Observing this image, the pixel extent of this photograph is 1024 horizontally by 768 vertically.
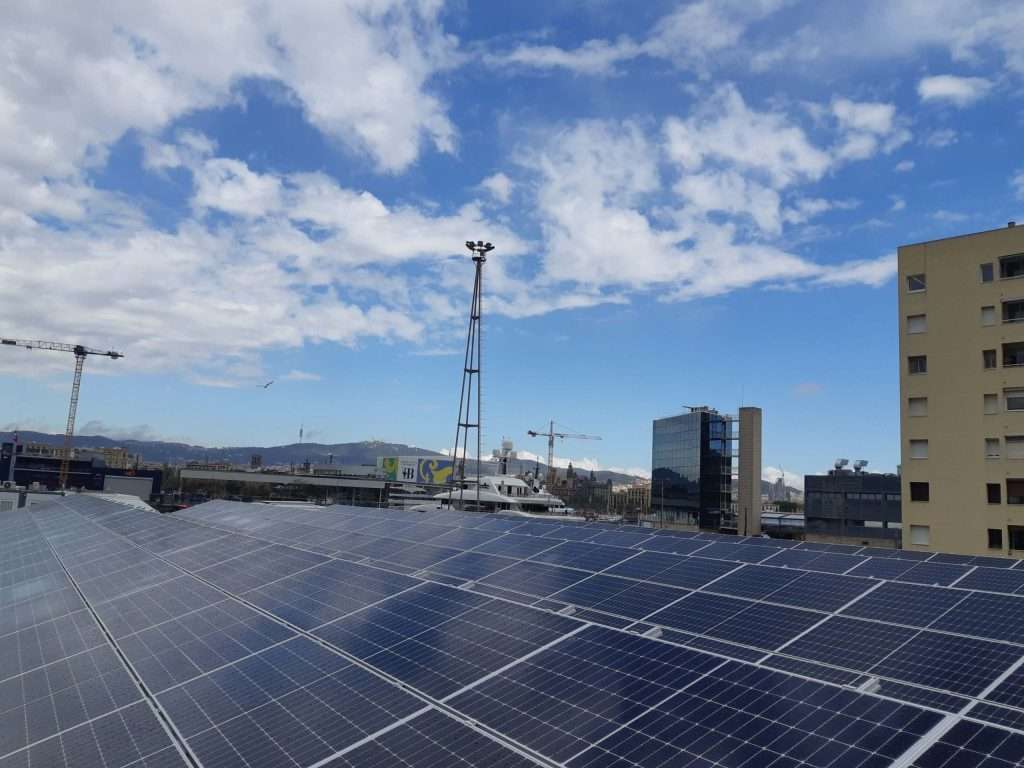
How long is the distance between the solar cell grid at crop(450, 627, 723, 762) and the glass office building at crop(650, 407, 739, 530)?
10269 cm

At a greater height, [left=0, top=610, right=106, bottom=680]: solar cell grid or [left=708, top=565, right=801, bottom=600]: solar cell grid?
[left=708, top=565, right=801, bottom=600]: solar cell grid

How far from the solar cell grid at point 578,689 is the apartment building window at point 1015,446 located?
3989 centimetres

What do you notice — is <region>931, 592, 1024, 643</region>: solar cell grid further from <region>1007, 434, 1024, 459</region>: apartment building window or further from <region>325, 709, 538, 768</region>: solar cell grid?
<region>1007, 434, 1024, 459</region>: apartment building window

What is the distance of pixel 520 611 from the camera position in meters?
13.9

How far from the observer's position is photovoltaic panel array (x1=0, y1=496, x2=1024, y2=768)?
27.1ft

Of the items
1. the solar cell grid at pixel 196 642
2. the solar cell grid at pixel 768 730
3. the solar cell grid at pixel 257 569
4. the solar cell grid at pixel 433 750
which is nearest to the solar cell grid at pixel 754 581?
the solar cell grid at pixel 768 730

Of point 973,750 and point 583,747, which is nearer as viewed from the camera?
point 973,750

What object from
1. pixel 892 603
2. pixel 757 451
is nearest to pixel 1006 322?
pixel 892 603

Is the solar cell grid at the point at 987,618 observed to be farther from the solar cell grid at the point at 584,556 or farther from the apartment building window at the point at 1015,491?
the apartment building window at the point at 1015,491

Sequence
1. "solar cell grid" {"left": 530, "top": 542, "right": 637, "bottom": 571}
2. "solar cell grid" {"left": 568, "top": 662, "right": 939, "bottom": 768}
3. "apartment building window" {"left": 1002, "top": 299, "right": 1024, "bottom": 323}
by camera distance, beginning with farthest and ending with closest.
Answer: "apartment building window" {"left": 1002, "top": 299, "right": 1024, "bottom": 323} < "solar cell grid" {"left": 530, "top": 542, "right": 637, "bottom": 571} < "solar cell grid" {"left": 568, "top": 662, "right": 939, "bottom": 768}

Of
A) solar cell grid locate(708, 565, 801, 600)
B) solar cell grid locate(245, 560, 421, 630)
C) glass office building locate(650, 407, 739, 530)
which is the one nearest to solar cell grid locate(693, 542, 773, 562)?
solar cell grid locate(708, 565, 801, 600)

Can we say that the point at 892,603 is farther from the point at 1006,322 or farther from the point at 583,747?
the point at 1006,322

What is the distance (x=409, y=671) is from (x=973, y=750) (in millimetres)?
7921

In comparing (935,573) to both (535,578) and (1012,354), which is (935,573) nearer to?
(535,578)
